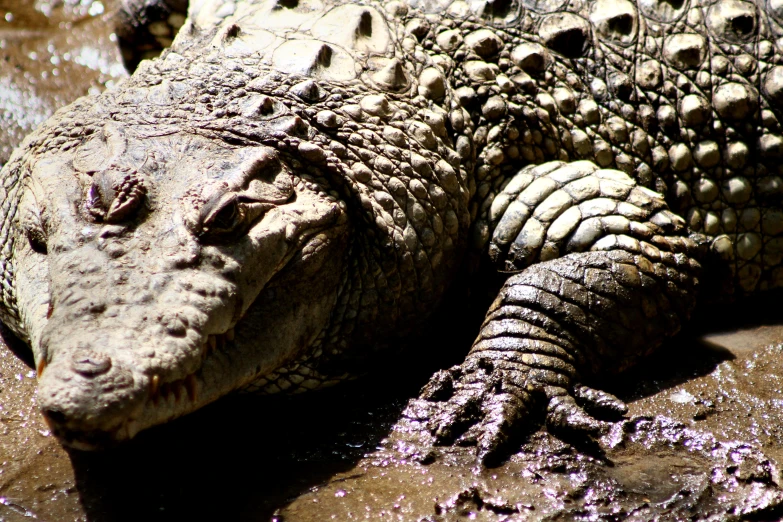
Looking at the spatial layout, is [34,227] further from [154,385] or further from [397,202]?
[397,202]

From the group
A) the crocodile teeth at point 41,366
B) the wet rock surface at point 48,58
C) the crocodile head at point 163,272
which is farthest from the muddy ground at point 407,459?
the wet rock surface at point 48,58

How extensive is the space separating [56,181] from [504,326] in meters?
1.78

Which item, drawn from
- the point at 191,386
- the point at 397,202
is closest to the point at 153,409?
the point at 191,386

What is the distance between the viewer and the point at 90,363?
7.69 feet

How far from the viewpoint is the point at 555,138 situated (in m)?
3.84

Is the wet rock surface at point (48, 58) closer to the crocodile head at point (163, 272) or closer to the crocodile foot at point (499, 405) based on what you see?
the crocodile head at point (163, 272)

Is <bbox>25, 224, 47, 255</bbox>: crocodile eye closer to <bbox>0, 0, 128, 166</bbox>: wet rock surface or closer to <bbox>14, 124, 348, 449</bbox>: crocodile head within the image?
<bbox>14, 124, 348, 449</bbox>: crocodile head

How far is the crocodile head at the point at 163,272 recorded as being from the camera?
7.87 feet

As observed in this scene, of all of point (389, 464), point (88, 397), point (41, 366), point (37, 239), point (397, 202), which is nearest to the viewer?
point (88, 397)

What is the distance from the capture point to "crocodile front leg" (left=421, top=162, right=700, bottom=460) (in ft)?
10.2

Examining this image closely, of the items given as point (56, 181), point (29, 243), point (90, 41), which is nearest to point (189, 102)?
point (56, 181)

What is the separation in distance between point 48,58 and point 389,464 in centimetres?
431

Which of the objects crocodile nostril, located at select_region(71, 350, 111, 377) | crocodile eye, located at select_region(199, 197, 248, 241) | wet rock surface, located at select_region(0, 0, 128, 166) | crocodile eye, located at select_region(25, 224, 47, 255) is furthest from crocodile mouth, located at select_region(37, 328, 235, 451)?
wet rock surface, located at select_region(0, 0, 128, 166)

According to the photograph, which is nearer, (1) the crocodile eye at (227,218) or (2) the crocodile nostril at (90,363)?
(2) the crocodile nostril at (90,363)
